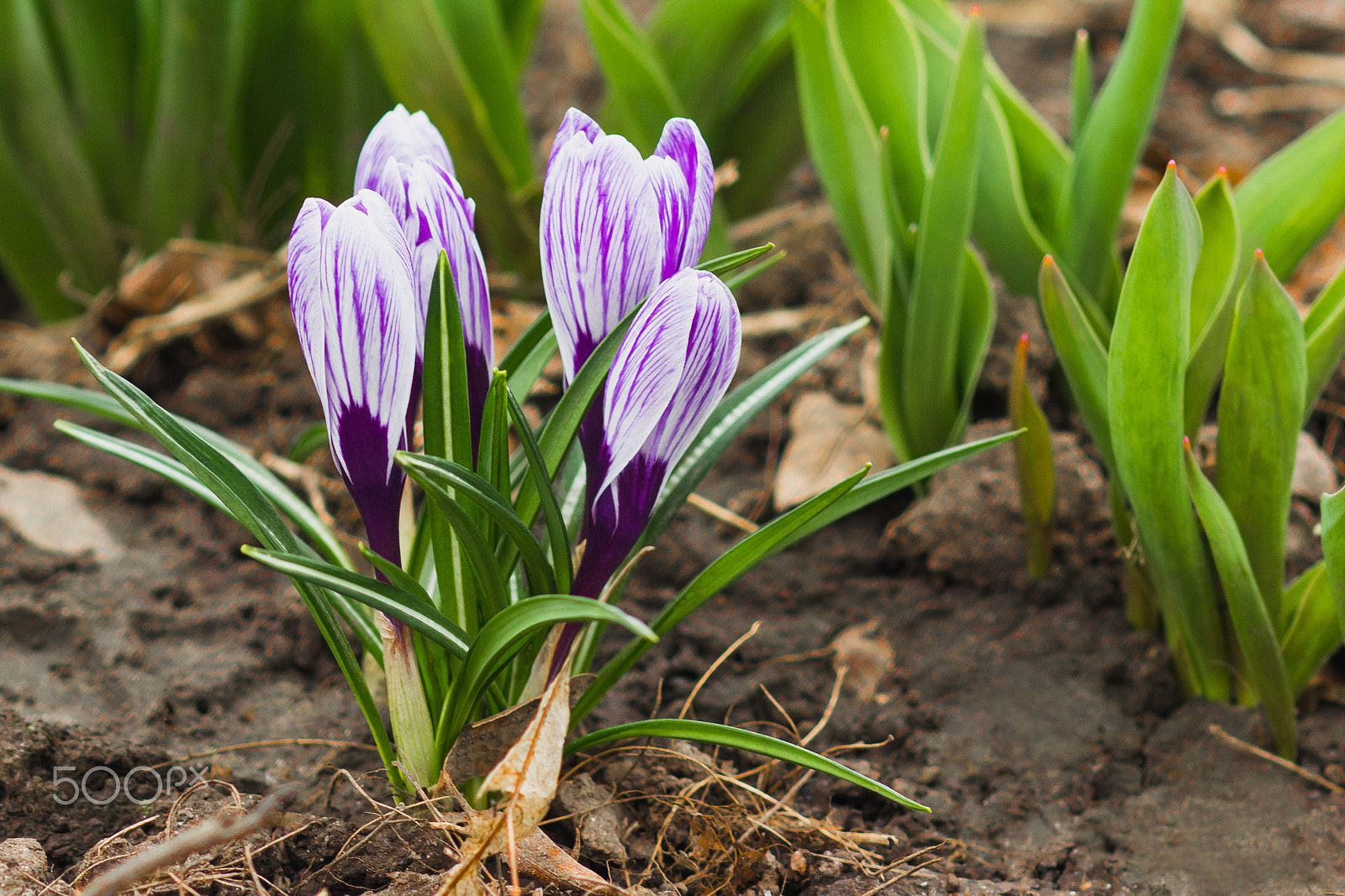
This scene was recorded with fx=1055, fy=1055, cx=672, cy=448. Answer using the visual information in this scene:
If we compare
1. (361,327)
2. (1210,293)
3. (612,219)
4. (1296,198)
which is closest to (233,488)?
(361,327)

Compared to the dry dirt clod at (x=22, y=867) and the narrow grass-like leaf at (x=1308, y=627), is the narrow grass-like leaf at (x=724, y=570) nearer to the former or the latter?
the dry dirt clod at (x=22, y=867)

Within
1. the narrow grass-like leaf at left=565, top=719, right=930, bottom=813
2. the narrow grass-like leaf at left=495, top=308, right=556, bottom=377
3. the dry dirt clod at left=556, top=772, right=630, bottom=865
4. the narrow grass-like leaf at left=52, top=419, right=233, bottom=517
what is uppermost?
the narrow grass-like leaf at left=495, top=308, right=556, bottom=377

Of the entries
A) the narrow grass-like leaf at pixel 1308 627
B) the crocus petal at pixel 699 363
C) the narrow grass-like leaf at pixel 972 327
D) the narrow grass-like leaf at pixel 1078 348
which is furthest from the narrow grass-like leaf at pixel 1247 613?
the crocus petal at pixel 699 363

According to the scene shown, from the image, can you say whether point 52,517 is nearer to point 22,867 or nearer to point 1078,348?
point 22,867

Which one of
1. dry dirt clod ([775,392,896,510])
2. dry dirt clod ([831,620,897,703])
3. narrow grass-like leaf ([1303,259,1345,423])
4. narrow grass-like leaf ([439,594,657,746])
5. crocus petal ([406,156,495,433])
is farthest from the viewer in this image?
dry dirt clod ([775,392,896,510])

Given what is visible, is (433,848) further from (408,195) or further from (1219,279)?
(1219,279)

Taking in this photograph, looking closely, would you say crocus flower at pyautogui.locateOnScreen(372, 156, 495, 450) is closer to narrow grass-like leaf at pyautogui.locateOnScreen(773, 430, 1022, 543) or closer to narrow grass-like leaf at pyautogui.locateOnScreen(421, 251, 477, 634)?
narrow grass-like leaf at pyautogui.locateOnScreen(421, 251, 477, 634)

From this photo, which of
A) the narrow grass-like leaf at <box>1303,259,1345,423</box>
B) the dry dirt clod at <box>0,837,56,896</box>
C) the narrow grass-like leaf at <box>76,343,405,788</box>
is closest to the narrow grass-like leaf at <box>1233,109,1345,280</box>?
the narrow grass-like leaf at <box>1303,259,1345,423</box>
